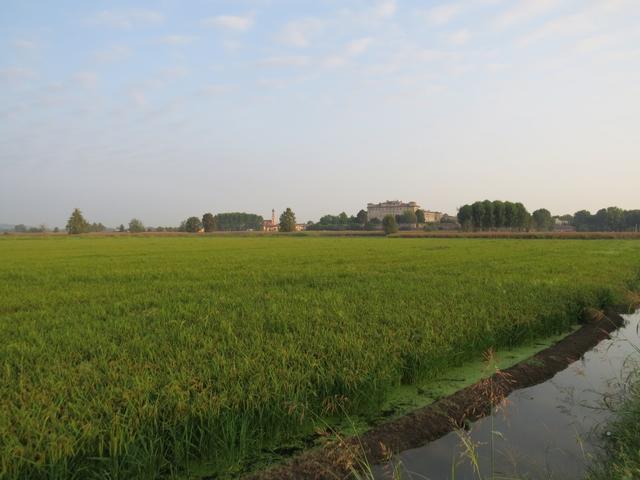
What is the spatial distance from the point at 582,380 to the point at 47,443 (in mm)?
6402

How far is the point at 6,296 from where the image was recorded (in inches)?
423

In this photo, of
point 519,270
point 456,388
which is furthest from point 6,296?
A: point 519,270

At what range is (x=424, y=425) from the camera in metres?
4.49

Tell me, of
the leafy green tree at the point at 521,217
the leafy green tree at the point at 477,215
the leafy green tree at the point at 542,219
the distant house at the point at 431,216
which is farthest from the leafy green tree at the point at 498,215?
Answer: the distant house at the point at 431,216

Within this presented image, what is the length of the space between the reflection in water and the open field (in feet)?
3.31

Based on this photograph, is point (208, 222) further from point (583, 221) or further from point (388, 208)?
point (583, 221)

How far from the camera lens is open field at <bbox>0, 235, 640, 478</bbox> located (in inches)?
132

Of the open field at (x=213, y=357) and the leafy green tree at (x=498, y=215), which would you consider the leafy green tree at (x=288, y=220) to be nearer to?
the leafy green tree at (x=498, y=215)

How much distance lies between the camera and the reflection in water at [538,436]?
3699mm

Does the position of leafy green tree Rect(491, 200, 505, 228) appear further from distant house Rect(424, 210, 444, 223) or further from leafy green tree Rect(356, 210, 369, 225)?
distant house Rect(424, 210, 444, 223)

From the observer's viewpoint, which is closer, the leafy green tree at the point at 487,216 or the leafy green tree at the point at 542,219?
the leafy green tree at the point at 487,216

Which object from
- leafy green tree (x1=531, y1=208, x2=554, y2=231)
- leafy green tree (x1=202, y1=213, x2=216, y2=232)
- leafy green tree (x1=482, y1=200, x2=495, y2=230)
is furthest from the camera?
leafy green tree (x1=202, y1=213, x2=216, y2=232)

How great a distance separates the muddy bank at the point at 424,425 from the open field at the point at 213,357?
16.5 inches

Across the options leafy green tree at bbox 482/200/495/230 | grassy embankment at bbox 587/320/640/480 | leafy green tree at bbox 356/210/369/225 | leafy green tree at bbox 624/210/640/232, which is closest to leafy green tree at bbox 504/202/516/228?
leafy green tree at bbox 482/200/495/230
